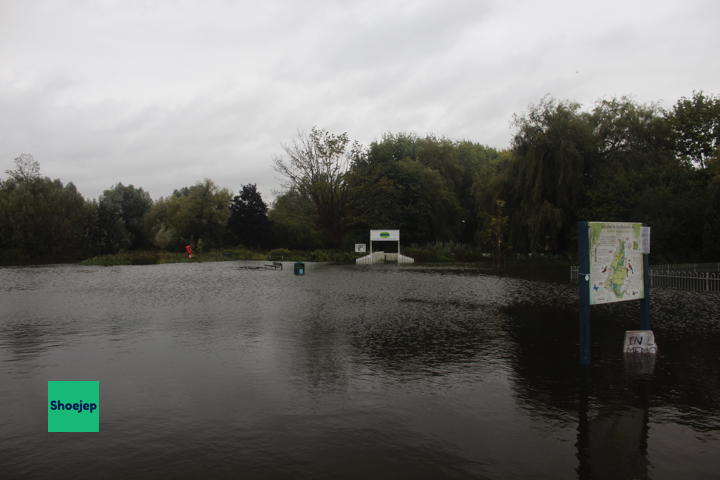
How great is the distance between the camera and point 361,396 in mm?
6723

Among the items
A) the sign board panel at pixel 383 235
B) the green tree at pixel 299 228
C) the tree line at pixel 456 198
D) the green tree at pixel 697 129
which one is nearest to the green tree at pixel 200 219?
the tree line at pixel 456 198

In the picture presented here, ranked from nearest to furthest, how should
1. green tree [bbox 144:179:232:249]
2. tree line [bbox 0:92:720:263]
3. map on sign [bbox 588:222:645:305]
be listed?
map on sign [bbox 588:222:645:305], tree line [bbox 0:92:720:263], green tree [bbox 144:179:232:249]

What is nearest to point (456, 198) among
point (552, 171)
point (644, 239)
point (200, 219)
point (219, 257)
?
point (552, 171)

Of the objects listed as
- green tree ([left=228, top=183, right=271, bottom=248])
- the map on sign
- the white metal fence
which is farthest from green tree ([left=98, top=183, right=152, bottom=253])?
the map on sign

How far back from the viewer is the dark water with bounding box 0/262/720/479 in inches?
187

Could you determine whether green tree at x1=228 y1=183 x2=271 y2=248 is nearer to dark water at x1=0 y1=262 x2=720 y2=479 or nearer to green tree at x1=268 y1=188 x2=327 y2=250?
green tree at x1=268 y1=188 x2=327 y2=250

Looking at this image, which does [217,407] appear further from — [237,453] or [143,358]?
[143,358]

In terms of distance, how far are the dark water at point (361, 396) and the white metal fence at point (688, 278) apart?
275 inches

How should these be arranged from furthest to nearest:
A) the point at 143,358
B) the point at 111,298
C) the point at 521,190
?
1. the point at 521,190
2. the point at 111,298
3. the point at 143,358

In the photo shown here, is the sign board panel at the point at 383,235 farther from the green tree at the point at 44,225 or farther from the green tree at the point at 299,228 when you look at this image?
the green tree at the point at 44,225

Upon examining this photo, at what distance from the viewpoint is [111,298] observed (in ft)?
59.1

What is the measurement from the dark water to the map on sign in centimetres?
115

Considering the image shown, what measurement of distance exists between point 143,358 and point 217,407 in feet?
10.6

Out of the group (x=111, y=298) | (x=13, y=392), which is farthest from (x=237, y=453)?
(x=111, y=298)
